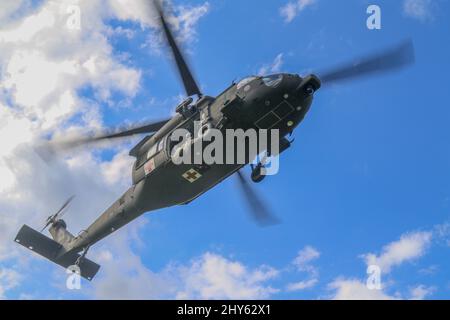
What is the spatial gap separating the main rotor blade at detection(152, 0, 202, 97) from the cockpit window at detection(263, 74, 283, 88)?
11.0 feet

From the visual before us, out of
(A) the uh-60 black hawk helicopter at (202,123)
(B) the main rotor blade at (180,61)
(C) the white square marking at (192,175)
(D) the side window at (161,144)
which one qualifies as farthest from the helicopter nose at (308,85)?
(D) the side window at (161,144)

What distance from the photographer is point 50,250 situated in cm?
2652

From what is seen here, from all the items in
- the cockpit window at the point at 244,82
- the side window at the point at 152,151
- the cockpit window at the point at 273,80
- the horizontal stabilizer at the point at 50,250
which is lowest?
the horizontal stabilizer at the point at 50,250

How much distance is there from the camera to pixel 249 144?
19688 mm

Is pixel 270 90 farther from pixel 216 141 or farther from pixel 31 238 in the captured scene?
pixel 31 238

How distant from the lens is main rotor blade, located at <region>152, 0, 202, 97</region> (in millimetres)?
20125

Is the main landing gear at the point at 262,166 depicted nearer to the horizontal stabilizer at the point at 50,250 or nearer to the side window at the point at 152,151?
the side window at the point at 152,151

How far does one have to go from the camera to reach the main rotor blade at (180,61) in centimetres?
2012

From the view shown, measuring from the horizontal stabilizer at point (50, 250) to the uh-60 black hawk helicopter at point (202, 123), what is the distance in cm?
35

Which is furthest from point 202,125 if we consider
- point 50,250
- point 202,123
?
point 50,250
